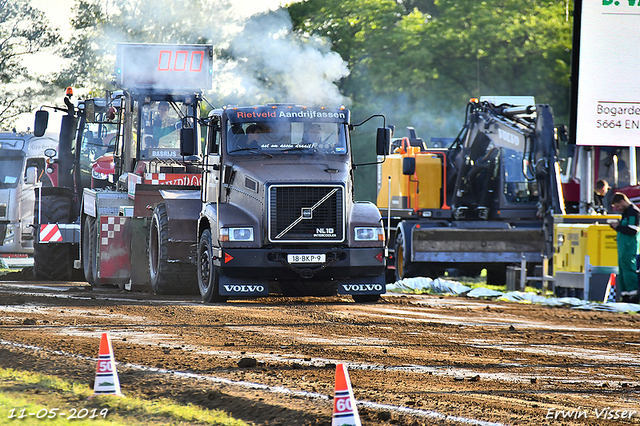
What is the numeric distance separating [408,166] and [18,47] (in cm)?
2739

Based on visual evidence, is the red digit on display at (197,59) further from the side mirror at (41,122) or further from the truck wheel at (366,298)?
the truck wheel at (366,298)

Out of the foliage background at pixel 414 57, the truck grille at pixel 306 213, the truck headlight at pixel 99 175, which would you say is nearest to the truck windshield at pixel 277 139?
the truck grille at pixel 306 213

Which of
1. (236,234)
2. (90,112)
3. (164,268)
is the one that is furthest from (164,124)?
(236,234)

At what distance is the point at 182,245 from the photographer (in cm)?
1614

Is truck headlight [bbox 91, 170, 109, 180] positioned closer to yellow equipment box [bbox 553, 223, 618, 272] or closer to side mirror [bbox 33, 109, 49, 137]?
side mirror [bbox 33, 109, 49, 137]

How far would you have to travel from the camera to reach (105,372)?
6.45 m

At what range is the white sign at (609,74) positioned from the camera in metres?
18.9

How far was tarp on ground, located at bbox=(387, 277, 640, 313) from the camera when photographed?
634 inches

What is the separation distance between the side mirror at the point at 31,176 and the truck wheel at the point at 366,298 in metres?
14.9

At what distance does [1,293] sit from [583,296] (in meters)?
9.94

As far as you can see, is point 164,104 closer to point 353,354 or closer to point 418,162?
point 418,162

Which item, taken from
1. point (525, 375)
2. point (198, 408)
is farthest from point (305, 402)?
point (525, 375)

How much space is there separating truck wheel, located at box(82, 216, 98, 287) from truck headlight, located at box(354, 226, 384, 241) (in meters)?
5.79

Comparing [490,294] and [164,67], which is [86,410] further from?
[490,294]
